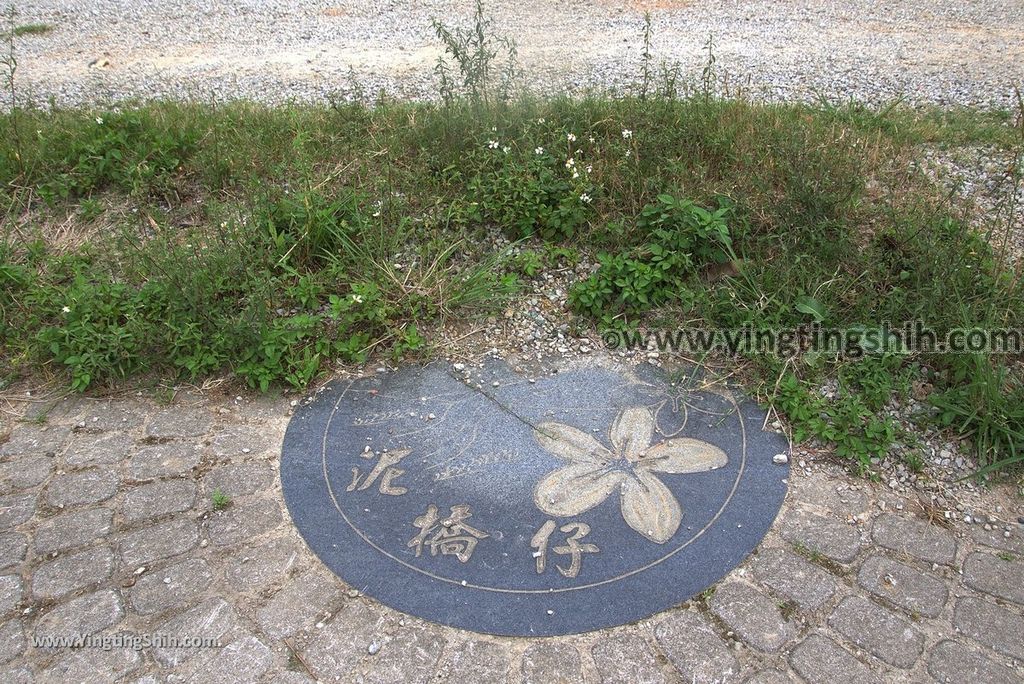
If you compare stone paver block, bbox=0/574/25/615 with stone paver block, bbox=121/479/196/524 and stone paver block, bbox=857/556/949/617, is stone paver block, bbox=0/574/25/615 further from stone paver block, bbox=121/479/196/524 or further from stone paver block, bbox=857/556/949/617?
stone paver block, bbox=857/556/949/617

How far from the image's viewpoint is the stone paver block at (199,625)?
2471 mm

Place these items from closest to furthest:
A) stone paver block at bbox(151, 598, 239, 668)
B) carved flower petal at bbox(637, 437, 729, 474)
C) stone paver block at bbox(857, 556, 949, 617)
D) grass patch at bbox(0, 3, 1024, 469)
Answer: stone paver block at bbox(151, 598, 239, 668) → stone paver block at bbox(857, 556, 949, 617) → carved flower petal at bbox(637, 437, 729, 474) → grass patch at bbox(0, 3, 1024, 469)

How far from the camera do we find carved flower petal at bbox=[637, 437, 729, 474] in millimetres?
3039

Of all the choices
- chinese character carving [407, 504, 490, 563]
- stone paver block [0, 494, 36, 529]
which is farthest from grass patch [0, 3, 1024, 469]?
chinese character carving [407, 504, 490, 563]

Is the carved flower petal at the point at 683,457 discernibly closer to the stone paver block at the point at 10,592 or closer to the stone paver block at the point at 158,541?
the stone paver block at the point at 158,541

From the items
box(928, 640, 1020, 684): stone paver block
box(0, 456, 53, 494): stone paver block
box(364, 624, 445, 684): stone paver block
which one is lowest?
box(928, 640, 1020, 684): stone paver block

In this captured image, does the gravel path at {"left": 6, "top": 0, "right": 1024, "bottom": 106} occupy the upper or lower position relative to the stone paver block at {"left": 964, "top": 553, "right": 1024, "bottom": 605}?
upper

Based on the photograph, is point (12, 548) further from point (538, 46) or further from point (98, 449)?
point (538, 46)

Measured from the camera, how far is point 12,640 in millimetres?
2514

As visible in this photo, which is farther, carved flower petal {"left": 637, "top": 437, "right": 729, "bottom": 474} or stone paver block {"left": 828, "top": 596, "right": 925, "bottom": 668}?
carved flower petal {"left": 637, "top": 437, "right": 729, "bottom": 474}

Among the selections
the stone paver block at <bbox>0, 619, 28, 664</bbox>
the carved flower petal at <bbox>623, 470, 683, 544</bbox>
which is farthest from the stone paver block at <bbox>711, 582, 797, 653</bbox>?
the stone paver block at <bbox>0, 619, 28, 664</bbox>

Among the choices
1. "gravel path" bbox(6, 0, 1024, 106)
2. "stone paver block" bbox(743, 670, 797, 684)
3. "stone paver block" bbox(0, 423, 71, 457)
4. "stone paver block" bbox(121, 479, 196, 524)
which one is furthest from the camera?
"gravel path" bbox(6, 0, 1024, 106)

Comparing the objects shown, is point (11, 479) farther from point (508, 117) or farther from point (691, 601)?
point (508, 117)

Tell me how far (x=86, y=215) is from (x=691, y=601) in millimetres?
3767
